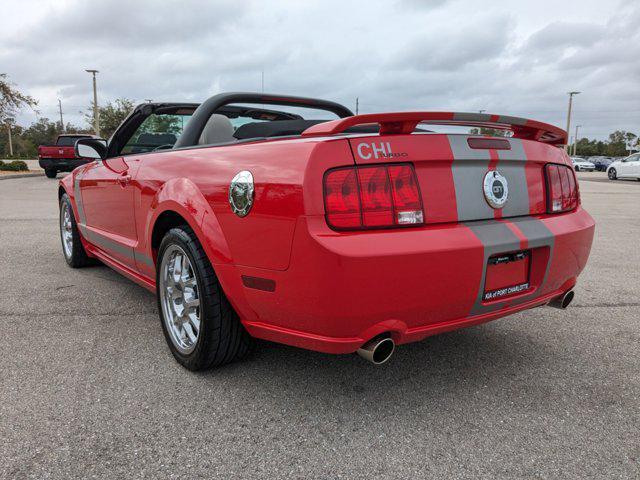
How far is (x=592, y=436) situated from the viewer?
199 cm

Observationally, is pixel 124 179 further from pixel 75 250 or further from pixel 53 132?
pixel 53 132

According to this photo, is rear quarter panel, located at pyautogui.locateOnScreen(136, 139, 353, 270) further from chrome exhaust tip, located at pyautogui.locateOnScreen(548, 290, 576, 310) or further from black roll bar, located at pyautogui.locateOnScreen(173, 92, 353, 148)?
chrome exhaust tip, located at pyautogui.locateOnScreen(548, 290, 576, 310)

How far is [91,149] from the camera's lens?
3.72m

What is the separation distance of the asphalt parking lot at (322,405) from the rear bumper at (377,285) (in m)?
0.37

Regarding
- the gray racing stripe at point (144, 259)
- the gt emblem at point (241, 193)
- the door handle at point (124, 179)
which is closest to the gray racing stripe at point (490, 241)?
the gt emblem at point (241, 193)

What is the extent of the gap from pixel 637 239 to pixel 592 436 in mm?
5765

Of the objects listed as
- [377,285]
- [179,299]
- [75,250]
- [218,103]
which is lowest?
[75,250]

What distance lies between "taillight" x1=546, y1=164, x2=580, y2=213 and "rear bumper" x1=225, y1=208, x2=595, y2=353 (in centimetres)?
29

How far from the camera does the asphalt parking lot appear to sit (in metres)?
1.81

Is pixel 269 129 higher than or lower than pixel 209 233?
higher

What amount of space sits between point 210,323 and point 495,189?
138 cm

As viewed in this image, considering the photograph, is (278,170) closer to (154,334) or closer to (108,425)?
(108,425)

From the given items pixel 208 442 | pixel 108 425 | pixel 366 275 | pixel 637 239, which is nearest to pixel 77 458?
pixel 108 425

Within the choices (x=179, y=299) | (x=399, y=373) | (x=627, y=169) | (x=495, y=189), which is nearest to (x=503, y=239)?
(x=495, y=189)
